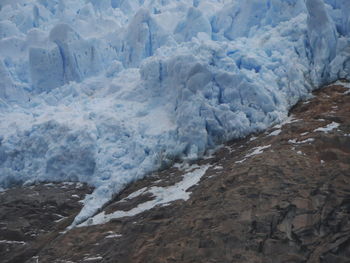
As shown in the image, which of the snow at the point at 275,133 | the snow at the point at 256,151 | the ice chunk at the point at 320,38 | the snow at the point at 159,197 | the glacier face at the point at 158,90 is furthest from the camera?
the ice chunk at the point at 320,38

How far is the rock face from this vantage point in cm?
937

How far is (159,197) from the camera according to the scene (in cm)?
1300

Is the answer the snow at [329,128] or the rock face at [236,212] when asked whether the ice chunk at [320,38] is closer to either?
the rock face at [236,212]

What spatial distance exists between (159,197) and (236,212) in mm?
3434

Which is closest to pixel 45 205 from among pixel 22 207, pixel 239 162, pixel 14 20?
pixel 22 207

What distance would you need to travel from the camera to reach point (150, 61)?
18906 millimetres

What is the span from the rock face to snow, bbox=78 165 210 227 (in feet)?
0.77

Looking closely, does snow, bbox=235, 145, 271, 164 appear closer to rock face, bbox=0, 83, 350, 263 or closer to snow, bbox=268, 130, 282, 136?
rock face, bbox=0, 83, 350, 263

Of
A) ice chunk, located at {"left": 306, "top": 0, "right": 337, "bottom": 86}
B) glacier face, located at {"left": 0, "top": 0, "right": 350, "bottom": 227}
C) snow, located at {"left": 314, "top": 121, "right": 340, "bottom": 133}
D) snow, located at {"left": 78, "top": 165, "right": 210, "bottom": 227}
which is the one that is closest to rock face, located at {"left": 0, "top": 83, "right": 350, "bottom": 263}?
snow, located at {"left": 314, "top": 121, "right": 340, "bottom": 133}

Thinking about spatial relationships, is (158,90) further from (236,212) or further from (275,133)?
(236,212)

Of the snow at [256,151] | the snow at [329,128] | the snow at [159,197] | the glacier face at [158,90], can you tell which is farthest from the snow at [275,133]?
the snow at [159,197]

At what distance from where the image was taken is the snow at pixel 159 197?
12617mm

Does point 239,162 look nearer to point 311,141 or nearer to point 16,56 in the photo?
point 311,141

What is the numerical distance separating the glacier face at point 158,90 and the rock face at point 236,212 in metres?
1.19
